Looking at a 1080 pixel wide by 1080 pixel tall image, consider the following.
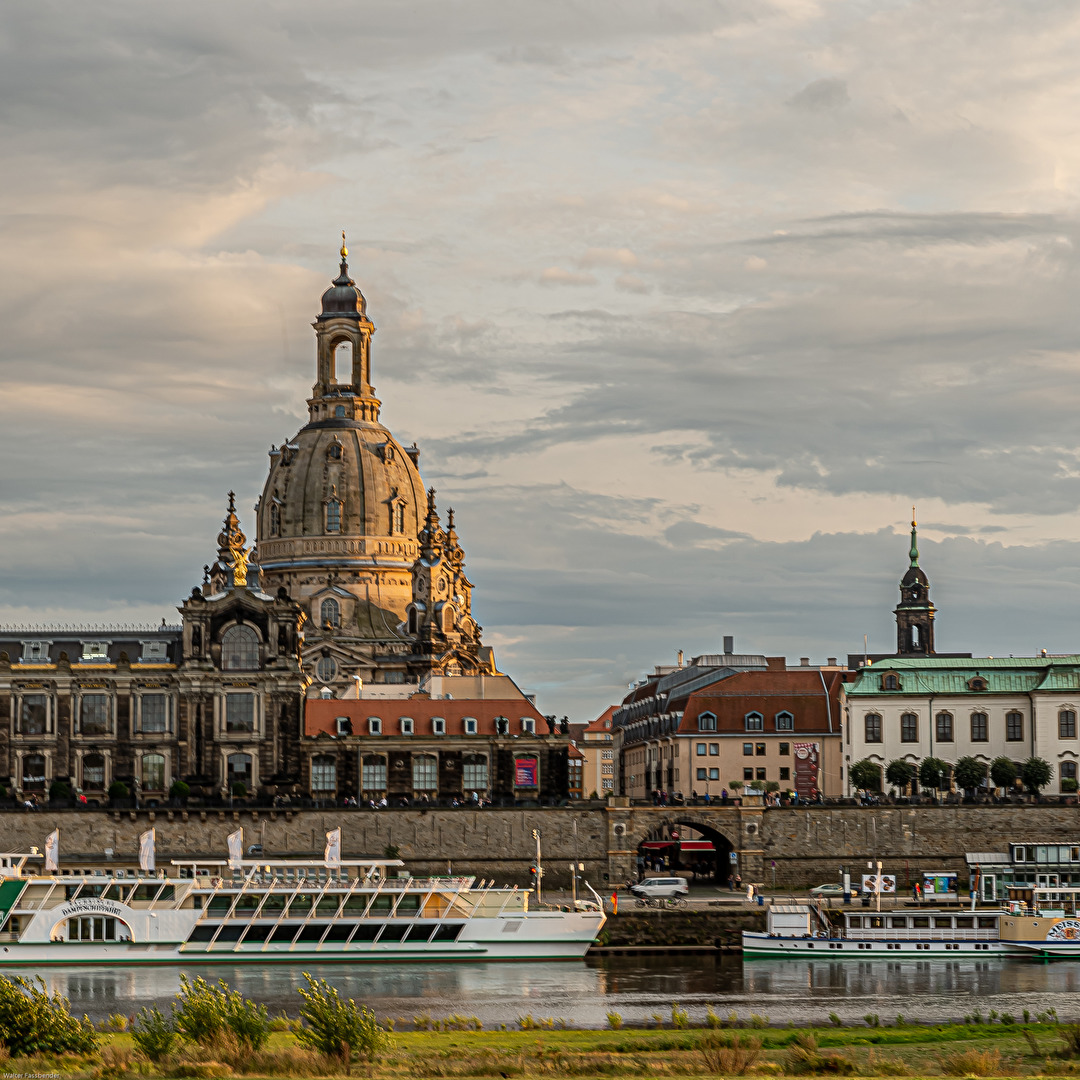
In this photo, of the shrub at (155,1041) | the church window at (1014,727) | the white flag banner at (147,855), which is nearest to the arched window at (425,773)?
the white flag banner at (147,855)

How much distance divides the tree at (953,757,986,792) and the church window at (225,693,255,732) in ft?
148

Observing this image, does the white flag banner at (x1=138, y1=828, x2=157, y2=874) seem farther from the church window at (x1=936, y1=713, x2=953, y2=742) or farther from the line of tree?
the church window at (x1=936, y1=713, x2=953, y2=742)

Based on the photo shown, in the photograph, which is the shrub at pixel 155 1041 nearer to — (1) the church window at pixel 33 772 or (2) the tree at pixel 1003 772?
(2) the tree at pixel 1003 772

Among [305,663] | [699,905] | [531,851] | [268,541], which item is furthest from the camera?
[268,541]

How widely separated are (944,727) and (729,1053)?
8167cm

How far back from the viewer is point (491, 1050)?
184ft

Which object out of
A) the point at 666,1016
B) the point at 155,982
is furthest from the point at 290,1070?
the point at 155,982

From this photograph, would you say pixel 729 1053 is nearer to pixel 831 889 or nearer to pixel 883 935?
pixel 883 935

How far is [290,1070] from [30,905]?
47165mm

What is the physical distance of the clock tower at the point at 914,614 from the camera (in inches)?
7500

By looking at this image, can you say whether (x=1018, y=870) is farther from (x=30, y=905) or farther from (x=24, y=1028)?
(x=24, y=1028)

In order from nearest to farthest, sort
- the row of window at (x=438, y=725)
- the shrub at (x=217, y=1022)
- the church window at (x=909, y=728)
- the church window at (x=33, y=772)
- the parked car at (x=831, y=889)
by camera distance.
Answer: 1. the shrub at (x=217, y=1022)
2. the parked car at (x=831, y=889)
3. the church window at (x=909, y=728)
4. the row of window at (x=438, y=725)
5. the church window at (x=33, y=772)

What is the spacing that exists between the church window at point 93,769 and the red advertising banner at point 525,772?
27.0 m

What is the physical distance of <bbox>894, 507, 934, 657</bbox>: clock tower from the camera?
19050 cm
